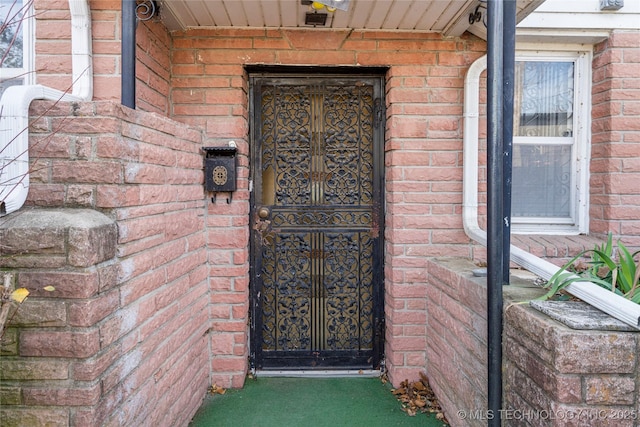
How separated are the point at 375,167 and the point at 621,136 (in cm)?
180

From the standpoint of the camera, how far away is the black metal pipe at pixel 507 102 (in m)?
1.89

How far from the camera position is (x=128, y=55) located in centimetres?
212

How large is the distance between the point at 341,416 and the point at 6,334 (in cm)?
194

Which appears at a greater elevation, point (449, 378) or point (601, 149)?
point (601, 149)

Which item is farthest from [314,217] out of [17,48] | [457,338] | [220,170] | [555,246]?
[17,48]

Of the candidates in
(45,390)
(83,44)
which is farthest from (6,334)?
(83,44)

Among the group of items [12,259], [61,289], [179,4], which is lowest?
[61,289]

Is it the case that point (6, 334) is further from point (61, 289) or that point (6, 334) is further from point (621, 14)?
point (621, 14)

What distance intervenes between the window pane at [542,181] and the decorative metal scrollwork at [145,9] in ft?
9.18

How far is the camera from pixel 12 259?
5.04 ft

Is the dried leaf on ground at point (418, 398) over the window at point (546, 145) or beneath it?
beneath

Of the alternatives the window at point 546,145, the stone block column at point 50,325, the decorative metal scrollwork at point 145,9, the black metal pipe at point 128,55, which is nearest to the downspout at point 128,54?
the black metal pipe at point 128,55

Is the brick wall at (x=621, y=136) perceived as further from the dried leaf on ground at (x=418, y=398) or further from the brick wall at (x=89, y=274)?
the brick wall at (x=89, y=274)

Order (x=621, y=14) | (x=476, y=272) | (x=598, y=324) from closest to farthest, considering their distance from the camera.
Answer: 1. (x=598, y=324)
2. (x=476, y=272)
3. (x=621, y=14)
